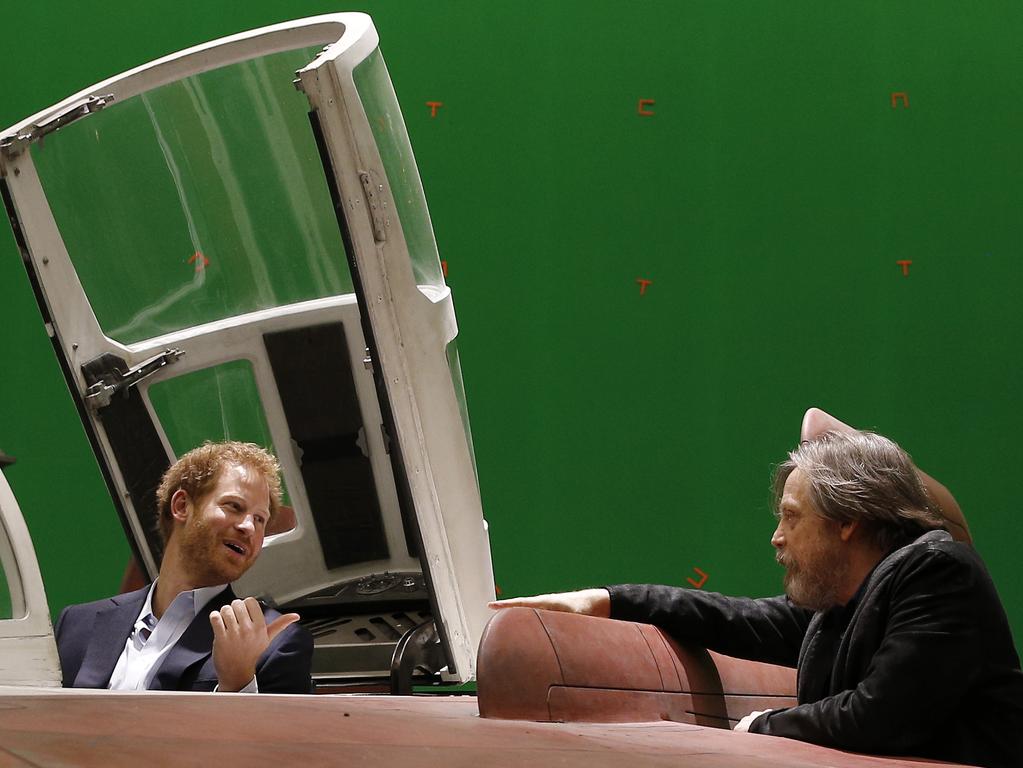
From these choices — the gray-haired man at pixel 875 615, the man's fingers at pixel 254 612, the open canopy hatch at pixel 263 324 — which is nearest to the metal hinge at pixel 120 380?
the open canopy hatch at pixel 263 324

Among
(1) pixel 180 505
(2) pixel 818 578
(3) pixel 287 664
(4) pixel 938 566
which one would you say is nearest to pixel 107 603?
(1) pixel 180 505

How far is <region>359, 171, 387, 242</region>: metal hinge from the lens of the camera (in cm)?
295

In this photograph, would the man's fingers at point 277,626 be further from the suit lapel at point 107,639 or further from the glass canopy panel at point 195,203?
the glass canopy panel at point 195,203

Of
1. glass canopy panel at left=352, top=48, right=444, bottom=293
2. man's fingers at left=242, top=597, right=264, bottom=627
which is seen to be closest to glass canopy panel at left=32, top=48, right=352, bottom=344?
glass canopy panel at left=352, top=48, right=444, bottom=293

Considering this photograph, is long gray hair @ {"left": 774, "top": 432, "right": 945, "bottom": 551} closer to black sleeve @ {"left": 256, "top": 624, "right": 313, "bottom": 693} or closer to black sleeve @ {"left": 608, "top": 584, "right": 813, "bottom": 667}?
black sleeve @ {"left": 608, "top": 584, "right": 813, "bottom": 667}

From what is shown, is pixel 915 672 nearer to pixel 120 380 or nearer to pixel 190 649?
Answer: pixel 190 649

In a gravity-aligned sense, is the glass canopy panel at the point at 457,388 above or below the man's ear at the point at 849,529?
above

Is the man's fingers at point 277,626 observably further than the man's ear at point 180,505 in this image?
No

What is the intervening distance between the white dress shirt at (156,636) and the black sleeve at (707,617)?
946 millimetres

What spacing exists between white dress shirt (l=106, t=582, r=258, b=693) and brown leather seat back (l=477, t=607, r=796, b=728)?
876 millimetres

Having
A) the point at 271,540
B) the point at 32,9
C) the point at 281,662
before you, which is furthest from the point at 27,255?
the point at 32,9

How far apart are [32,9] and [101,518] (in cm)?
230

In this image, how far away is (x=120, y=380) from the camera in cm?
354

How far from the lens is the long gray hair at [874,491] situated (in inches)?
96.7
